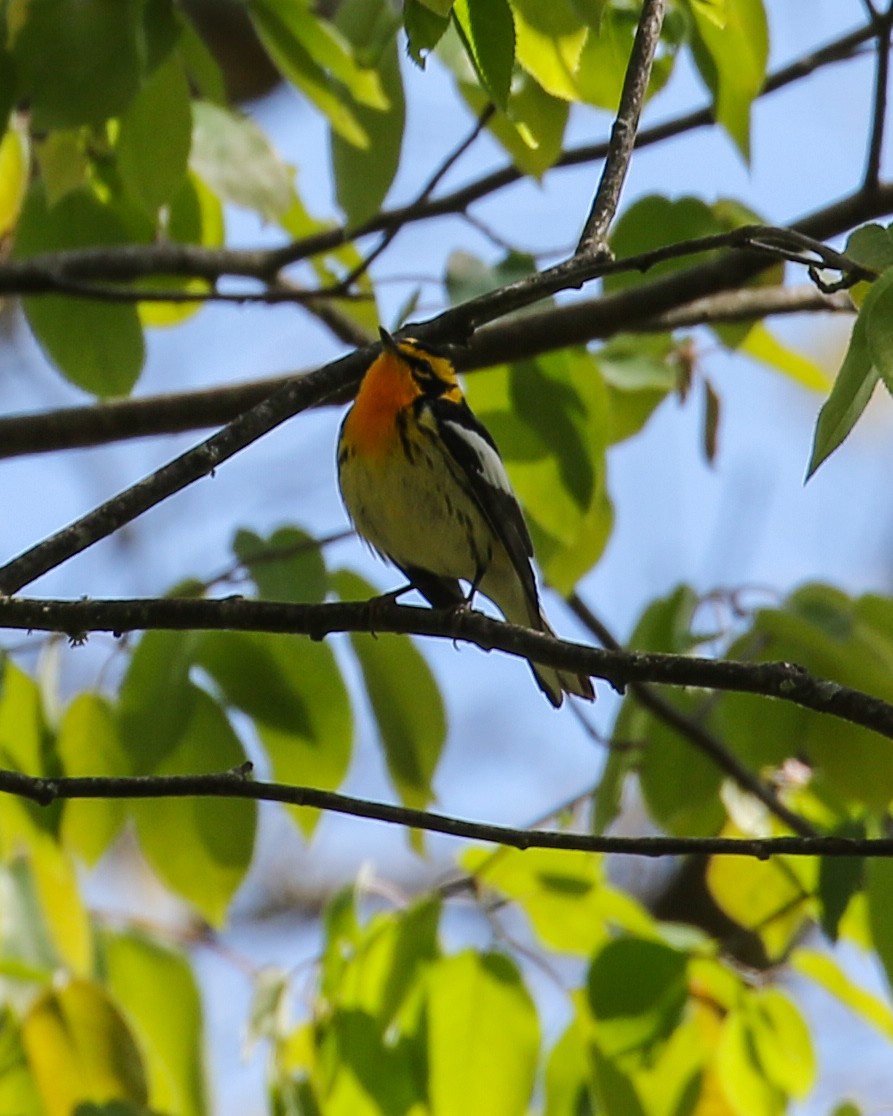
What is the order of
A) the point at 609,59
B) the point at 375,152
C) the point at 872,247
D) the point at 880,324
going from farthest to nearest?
the point at 375,152 < the point at 609,59 < the point at 872,247 < the point at 880,324

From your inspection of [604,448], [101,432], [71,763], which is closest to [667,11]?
[604,448]

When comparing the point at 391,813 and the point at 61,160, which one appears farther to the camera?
the point at 61,160

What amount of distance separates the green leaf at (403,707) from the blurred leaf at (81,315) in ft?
2.85

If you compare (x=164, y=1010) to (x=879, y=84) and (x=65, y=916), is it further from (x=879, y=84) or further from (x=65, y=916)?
(x=879, y=84)

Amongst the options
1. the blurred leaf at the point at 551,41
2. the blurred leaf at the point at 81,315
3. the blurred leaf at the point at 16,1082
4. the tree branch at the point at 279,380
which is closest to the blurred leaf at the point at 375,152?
the tree branch at the point at 279,380

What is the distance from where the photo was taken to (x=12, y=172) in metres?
3.89

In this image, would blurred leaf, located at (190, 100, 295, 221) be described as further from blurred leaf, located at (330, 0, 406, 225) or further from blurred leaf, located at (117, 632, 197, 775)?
blurred leaf, located at (117, 632, 197, 775)

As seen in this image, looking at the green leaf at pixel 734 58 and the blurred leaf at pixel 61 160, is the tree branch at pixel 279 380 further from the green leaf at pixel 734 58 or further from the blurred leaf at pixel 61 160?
the green leaf at pixel 734 58

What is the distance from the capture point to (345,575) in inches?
142

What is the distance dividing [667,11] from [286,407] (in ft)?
4.22

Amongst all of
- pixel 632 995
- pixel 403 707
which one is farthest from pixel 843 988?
pixel 403 707

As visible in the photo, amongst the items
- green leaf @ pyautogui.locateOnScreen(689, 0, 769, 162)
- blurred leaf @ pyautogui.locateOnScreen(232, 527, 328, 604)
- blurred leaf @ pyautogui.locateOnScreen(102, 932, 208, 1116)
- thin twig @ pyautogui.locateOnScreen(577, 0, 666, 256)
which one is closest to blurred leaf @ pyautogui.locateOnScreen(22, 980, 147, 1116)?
blurred leaf @ pyautogui.locateOnScreen(102, 932, 208, 1116)

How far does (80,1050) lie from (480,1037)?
83cm

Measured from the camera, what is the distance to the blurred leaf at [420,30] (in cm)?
200
